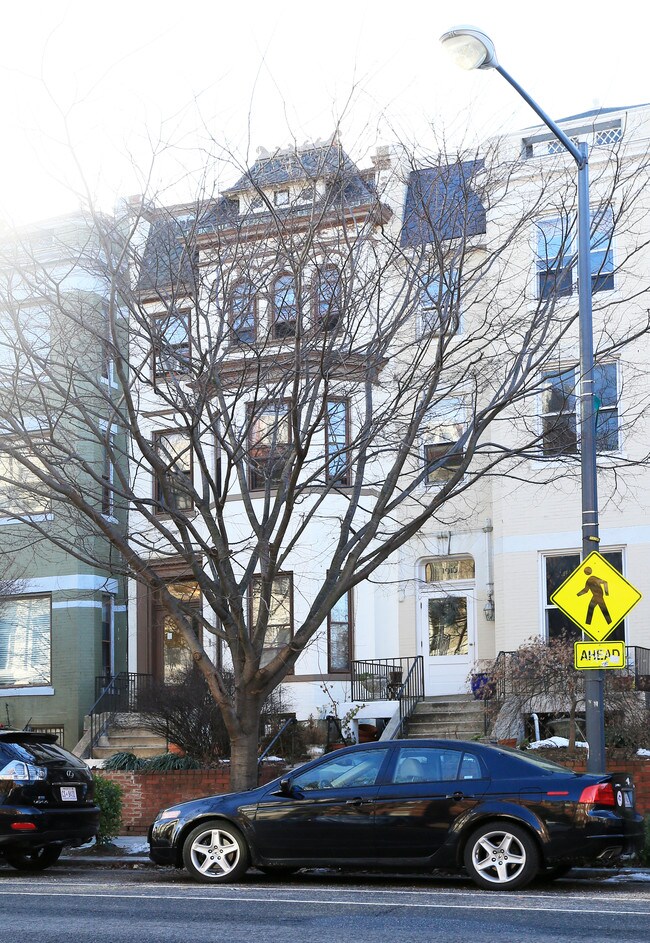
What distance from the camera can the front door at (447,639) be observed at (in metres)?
23.2

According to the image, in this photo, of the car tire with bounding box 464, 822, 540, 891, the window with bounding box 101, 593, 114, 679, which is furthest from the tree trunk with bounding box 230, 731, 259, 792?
the window with bounding box 101, 593, 114, 679

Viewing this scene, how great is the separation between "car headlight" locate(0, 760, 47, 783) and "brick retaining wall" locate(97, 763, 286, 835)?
3.99 meters

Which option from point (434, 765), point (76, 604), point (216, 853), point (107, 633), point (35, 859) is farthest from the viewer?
point (107, 633)

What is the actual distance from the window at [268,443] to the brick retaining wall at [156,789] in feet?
13.9

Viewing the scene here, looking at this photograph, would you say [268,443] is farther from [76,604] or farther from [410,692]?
[76,604]

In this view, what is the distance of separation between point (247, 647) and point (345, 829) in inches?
140

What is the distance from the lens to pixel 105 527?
14.2 m

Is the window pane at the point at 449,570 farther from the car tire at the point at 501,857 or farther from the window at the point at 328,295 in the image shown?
the car tire at the point at 501,857

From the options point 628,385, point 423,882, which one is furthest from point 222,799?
point 628,385

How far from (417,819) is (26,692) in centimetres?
1612

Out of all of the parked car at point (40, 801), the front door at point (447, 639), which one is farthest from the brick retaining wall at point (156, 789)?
the front door at point (447, 639)

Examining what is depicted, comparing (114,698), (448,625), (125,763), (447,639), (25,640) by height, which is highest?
(448,625)

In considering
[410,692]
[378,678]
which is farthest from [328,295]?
[410,692]

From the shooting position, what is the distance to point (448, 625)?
23625 mm
